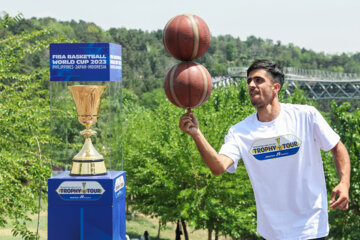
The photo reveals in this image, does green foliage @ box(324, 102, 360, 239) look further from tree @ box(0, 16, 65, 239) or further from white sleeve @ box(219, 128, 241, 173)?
white sleeve @ box(219, 128, 241, 173)

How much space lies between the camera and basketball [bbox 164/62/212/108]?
425 centimetres

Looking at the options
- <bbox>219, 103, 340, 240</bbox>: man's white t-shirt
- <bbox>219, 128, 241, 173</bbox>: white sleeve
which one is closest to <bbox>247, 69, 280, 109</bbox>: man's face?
<bbox>219, 103, 340, 240</bbox>: man's white t-shirt

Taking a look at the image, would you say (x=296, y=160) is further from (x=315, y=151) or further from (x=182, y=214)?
(x=182, y=214)

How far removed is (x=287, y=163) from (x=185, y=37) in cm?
155

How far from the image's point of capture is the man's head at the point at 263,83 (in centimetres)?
399

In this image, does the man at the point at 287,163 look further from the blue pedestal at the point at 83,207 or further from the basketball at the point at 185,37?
the blue pedestal at the point at 83,207

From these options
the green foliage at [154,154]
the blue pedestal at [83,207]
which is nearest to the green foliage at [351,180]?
the green foliage at [154,154]

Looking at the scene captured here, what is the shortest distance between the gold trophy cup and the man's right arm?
9.88ft

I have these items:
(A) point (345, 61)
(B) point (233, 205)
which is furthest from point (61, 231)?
(A) point (345, 61)

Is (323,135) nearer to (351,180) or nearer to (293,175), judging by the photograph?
(293,175)

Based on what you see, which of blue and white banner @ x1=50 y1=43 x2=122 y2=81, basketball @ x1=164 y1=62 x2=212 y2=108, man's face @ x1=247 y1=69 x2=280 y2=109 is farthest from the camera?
blue and white banner @ x1=50 y1=43 x2=122 y2=81

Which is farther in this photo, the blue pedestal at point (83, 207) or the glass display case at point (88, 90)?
the glass display case at point (88, 90)

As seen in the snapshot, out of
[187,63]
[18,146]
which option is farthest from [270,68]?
[18,146]

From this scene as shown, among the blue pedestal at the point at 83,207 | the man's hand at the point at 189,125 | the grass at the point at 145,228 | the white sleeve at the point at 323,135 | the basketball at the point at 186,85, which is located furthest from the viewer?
the grass at the point at 145,228
